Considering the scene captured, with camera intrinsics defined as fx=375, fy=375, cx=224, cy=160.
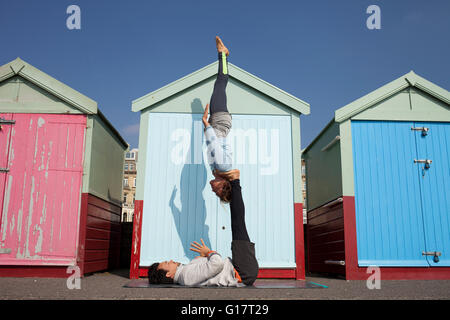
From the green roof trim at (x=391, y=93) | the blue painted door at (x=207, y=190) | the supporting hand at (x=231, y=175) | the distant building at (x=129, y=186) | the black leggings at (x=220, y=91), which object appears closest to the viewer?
the supporting hand at (x=231, y=175)

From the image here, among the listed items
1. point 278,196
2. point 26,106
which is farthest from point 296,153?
point 26,106

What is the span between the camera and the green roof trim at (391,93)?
293 inches

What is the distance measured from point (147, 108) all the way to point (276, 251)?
12.5 feet

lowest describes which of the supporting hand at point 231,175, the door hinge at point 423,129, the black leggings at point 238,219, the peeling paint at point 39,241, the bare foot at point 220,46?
the peeling paint at point 39,241

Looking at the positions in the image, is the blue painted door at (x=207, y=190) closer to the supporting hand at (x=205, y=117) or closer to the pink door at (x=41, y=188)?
the supporting hand at (x=205, y=117)

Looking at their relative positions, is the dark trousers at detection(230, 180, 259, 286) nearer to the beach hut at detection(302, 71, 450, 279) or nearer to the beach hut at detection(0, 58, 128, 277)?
the beach hut at detection(302, 71, 450, 279)

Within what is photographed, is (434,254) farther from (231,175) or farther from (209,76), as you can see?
(209,76)

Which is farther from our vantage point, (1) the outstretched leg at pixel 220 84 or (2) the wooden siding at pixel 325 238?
(2) the wooden siding at pixel 325 238

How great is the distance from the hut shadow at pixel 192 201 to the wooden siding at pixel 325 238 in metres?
2.58

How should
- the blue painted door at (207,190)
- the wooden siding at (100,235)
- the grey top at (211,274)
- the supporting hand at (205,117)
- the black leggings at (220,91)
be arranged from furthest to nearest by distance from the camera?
the wooden siding at (100,235)
the blue painted door at (207,190)
the supporting hand at (205,117)
the black leggings at (220,91)
the grey top at (211,274)

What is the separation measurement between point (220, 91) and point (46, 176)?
375 centimetres

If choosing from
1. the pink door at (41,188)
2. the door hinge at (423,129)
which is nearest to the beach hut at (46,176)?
the pink door at (41,188)
